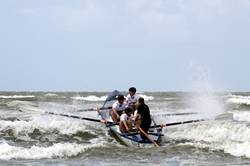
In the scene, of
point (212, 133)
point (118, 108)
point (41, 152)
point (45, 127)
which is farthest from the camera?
point (45, 127)

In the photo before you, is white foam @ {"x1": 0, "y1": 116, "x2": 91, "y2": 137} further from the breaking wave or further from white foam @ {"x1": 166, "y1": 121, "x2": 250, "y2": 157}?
the breaking wave

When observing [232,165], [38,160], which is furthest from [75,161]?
[232,165]

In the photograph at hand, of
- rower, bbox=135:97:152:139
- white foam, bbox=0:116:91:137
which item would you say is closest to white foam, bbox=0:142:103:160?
rower, bbox=135:97:152:139

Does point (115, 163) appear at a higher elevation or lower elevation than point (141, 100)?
lower

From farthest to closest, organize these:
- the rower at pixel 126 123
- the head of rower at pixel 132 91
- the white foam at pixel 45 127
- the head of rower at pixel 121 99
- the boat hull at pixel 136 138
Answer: the white foam at pixel 45 127, the head of rower at pixel 121 99, the head of rower at pixel 132 91, the rower at pixel 126 123, the boat hull at pixel 136 138

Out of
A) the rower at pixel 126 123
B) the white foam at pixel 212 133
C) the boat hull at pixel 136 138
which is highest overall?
the rower at pixel 126 123

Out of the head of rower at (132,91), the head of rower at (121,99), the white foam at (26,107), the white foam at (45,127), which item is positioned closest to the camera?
the head of rower at (132,91)

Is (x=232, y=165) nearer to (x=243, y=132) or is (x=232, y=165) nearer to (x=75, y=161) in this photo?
(x=75, y=161)

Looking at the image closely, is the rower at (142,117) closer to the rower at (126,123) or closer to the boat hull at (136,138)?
the boat hull at (136,138)

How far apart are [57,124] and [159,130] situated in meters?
5.88

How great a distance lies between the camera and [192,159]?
467 inches

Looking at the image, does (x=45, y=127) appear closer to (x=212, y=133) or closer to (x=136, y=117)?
(x=136, y=117)

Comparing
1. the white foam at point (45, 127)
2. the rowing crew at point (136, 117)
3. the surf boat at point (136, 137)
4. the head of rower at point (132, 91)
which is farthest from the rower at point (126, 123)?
the white foam at point (45, 127)

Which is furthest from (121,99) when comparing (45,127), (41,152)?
(41,152)
